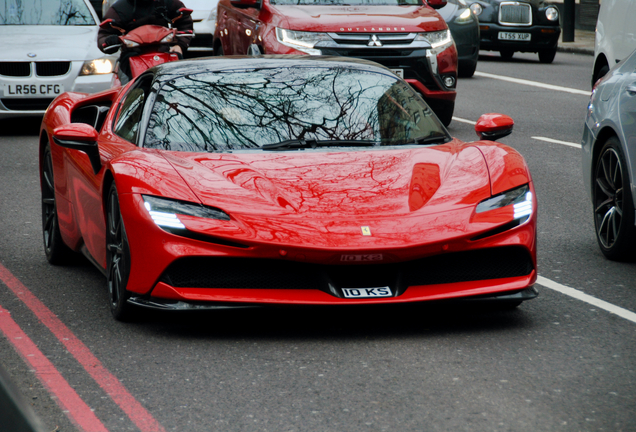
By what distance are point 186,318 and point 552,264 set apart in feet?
7.81

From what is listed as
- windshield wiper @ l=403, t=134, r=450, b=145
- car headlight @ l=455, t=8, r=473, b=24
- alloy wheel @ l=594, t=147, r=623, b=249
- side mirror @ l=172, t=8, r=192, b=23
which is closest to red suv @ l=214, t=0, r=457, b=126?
side mirror @ l=172, t=8, r=192, b=23

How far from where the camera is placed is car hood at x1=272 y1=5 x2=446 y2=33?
1106 cm

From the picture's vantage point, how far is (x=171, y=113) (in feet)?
17.3

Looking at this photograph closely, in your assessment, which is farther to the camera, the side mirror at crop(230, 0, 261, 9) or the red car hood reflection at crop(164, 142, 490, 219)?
the side mirror at crop(230, 0, 261, 9)

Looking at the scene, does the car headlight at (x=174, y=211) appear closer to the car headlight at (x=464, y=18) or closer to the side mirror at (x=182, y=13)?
the side mirror at (x=182, y=13)

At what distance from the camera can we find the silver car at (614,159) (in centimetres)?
586

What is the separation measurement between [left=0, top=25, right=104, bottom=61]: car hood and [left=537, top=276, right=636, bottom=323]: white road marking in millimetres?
7802

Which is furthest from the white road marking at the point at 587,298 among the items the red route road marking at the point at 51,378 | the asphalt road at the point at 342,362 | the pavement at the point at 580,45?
the pavement at the point at 580,45

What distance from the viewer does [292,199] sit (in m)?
4.45

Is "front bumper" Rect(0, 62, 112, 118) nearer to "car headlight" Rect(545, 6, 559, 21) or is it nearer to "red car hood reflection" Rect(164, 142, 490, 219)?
"red car hood reflection" Rect(164, 142, 490, 219)

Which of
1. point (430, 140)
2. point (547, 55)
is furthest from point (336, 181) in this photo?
point (547, 55)

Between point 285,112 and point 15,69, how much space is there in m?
7.21

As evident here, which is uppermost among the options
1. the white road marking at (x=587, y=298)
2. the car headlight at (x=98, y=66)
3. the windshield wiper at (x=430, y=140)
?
the windshield wiper at (x=430, y=140)

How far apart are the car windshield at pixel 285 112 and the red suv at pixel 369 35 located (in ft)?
17.4
